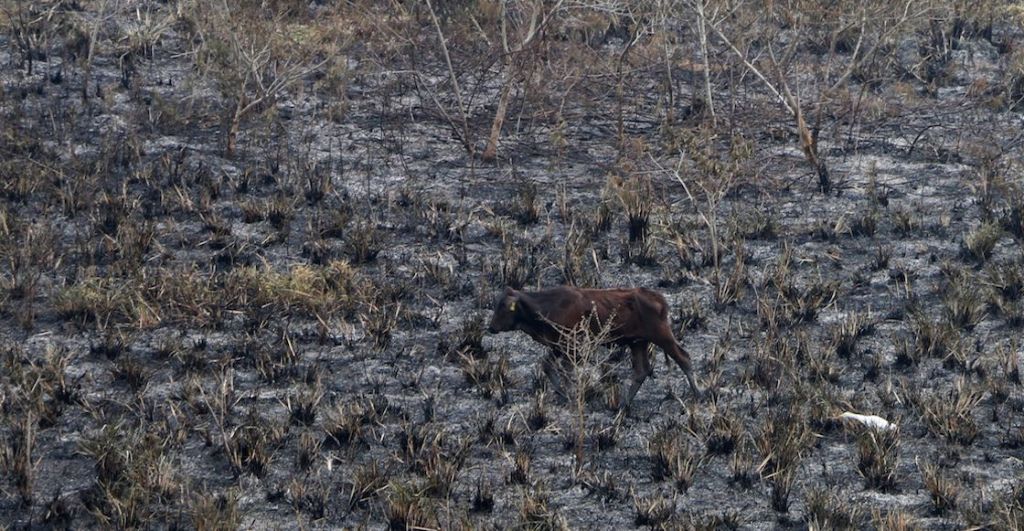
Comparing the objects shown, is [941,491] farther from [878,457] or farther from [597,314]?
[597,314]

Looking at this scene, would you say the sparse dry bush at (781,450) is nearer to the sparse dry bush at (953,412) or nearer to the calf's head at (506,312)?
the sparse dry bush at (953,412)

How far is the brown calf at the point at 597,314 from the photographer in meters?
7.89

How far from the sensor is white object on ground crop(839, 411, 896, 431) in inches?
299

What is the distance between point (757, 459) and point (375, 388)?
7.85ft

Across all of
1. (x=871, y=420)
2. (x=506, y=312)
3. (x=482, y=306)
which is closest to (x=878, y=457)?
(x=871, y=420)

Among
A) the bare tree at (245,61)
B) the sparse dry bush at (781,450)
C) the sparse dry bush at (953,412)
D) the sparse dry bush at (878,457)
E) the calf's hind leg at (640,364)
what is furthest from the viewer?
the bare tree at (245,61)

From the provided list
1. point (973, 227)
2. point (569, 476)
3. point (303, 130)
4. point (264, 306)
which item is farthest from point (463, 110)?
point (569, 476)

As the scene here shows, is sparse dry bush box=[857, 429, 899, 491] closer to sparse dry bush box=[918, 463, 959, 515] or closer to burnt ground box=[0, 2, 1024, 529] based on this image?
burnt ground box=[0, 2, 1024, 529]

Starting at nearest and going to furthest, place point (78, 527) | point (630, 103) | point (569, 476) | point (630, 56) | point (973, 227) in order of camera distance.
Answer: point (78, 527)
point (569, 476)
point (973, 227)
point (630, 103)
point (630, 56)

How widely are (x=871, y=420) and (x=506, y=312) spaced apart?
2.22m

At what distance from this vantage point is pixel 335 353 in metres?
8.74

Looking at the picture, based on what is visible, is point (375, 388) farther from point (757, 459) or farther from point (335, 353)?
point (757, 459)

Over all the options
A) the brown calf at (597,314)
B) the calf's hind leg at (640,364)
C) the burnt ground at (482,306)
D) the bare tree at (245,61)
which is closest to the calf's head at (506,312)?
the brown calf at (597,314)

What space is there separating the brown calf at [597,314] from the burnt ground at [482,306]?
1.08ft
